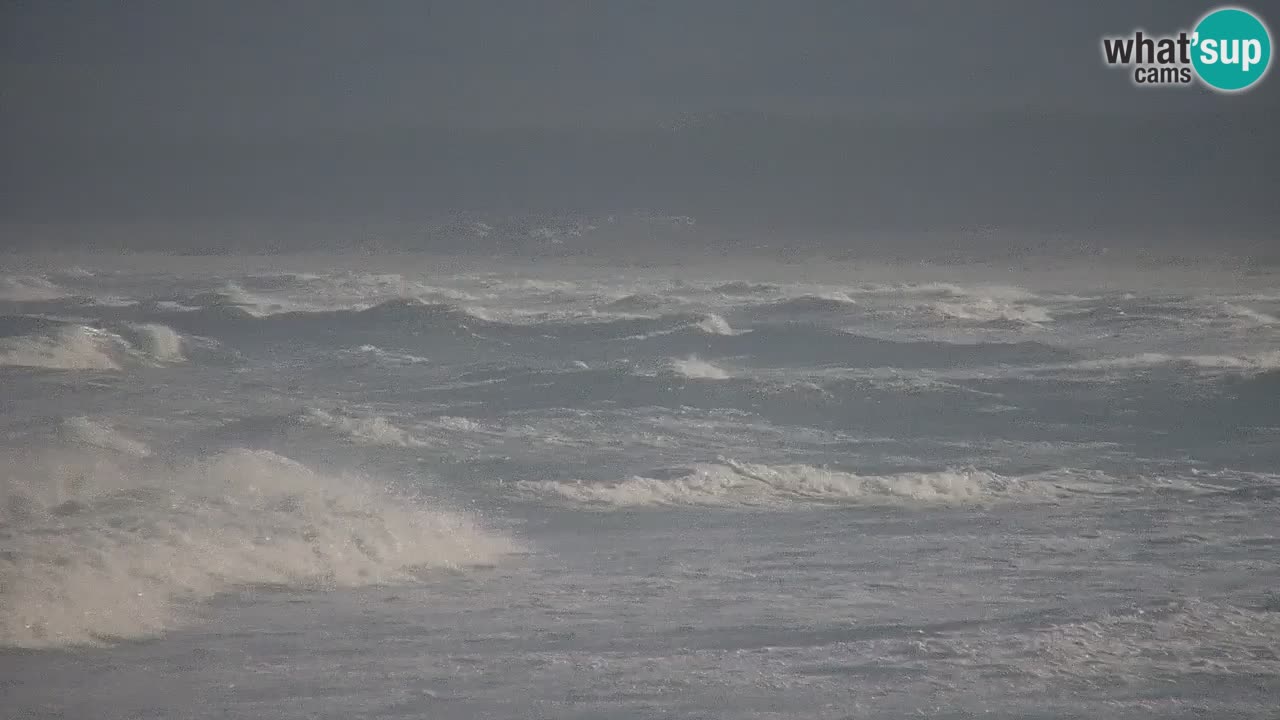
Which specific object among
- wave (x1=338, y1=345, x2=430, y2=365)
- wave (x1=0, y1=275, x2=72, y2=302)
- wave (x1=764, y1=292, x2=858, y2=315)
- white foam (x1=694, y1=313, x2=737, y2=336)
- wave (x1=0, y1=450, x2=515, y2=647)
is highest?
wave (x1=0, y1=275, x2=72, y2=302)

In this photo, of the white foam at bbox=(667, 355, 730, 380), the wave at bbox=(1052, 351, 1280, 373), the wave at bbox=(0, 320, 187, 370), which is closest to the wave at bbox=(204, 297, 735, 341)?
the wave at bbox=(0, 320, 187, 370)

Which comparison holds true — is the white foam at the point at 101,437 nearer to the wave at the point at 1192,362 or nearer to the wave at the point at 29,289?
the wave at the point at 1192,362

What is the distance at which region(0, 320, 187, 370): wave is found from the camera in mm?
21250

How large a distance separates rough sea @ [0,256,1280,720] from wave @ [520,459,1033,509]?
0.20 ft

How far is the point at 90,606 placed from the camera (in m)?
5.81

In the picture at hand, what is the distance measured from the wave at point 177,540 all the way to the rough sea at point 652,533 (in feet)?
0.11

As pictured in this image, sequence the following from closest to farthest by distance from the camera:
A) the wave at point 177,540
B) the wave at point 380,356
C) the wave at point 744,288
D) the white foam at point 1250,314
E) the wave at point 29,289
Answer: the wave at point 177,540
the wave at point 380,356
the white foam at point 1250,314
the wave at point 744,288
the wave at point 29,289

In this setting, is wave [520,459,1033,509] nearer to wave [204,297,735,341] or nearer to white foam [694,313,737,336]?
white foam [694,313,737,336]

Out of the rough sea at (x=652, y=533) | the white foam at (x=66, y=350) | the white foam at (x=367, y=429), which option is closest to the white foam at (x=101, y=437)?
the rough sea at (x=652, y=533)

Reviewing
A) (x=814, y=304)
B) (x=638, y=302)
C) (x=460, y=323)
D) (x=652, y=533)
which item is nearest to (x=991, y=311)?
(x=814, y=304)

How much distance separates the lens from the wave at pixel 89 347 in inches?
837

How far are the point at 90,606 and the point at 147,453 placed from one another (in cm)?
678

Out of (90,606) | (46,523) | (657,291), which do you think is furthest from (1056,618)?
(657,291)

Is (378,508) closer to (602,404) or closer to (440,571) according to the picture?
(440,571)
